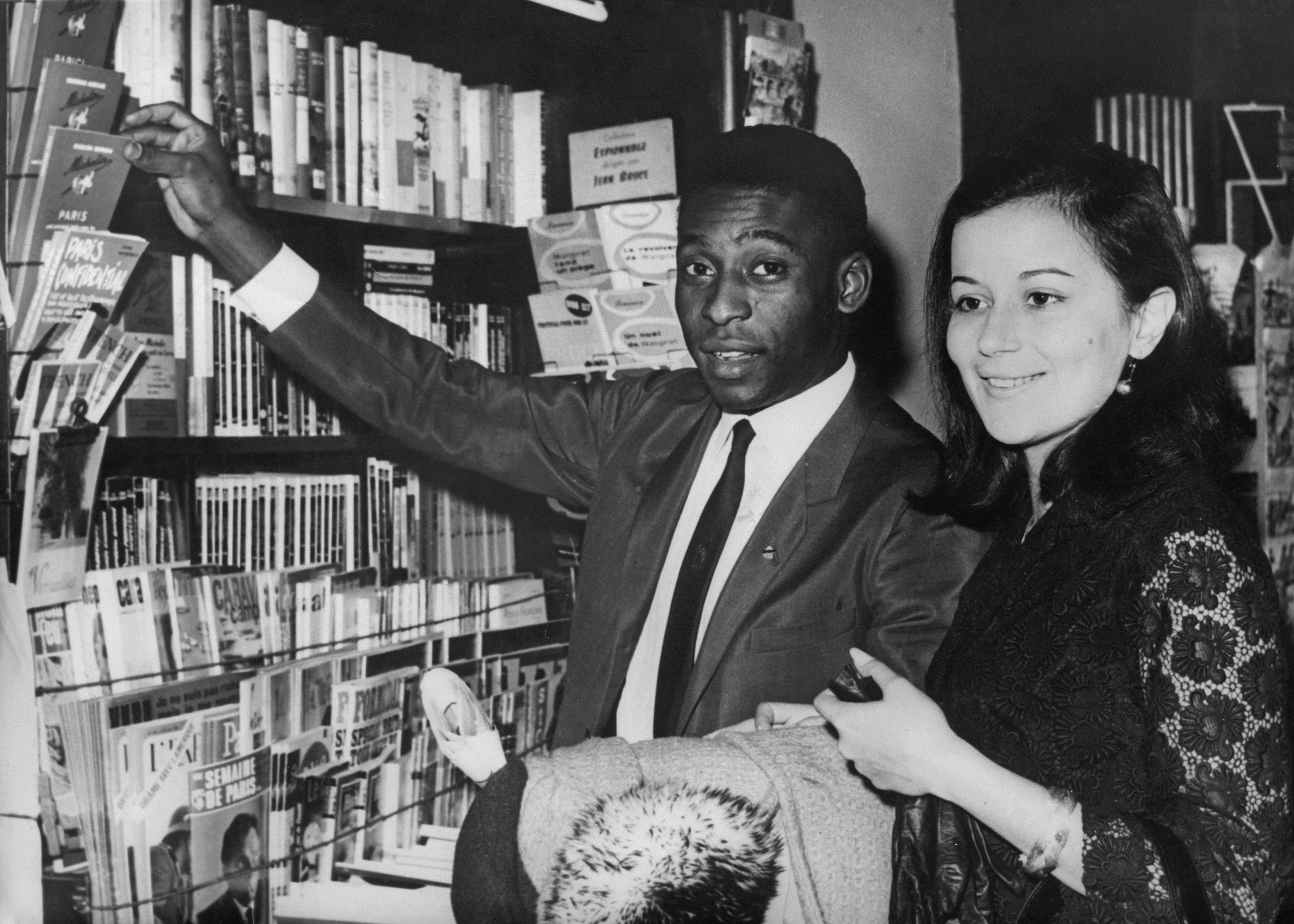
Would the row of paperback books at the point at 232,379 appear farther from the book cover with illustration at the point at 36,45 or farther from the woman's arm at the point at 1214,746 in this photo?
the woman's arm at the point at 1214,746

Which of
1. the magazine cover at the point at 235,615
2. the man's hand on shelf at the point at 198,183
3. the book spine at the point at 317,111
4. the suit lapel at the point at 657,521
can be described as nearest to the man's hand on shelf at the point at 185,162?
the man's hand on shelf at the point at 198,183

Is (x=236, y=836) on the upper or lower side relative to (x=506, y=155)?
lower

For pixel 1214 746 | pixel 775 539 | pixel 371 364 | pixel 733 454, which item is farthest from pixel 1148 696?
pixel 371 364

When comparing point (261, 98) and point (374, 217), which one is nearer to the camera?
point (261, 98)

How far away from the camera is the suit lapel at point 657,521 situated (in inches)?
71.3

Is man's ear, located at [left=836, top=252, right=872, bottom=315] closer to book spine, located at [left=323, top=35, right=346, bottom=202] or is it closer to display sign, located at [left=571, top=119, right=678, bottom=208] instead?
display sign, located at [left=571, top=119, right=678, bottom=208]

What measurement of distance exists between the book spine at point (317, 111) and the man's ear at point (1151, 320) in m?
1.34

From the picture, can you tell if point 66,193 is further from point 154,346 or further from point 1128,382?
point 1128,382

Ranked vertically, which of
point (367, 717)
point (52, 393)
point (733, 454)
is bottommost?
point (367, 717)

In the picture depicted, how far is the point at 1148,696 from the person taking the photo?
3.88 ft

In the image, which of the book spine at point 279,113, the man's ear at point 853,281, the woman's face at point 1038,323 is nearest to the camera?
the woman's face at point 1038,323

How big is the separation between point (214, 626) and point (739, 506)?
0.86 metres

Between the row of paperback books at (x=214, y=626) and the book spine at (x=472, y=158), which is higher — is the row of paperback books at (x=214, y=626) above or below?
below

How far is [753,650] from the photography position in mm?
1685
